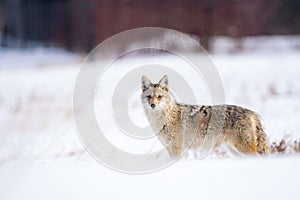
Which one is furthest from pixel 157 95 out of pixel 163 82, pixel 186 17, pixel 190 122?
pixel 186 17

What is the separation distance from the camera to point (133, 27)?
25016mm

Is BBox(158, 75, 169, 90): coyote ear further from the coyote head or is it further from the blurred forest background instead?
the blurred forest background

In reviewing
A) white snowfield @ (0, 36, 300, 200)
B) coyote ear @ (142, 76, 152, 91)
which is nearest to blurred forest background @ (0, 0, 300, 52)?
white snowfield @ (0, 36, 300, 200)

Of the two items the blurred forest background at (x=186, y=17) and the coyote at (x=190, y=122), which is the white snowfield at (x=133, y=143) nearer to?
the coyote at (x=190, y=122)

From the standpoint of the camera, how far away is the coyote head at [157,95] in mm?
7547

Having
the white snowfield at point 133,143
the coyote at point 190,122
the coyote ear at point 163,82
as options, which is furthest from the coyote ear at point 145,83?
the white snowfield at point 133,143

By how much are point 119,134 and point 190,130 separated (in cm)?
237

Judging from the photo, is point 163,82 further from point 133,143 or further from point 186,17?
point 186,17

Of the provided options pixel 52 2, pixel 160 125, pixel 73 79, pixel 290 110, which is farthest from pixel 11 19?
pixel 160 125

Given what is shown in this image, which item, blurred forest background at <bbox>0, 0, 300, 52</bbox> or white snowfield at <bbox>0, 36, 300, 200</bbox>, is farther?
blurred forest background at <bbox>0, 0, 300, 52</bbox>

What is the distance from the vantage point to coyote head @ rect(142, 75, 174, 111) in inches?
297

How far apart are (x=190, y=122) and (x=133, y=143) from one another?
1.66 m

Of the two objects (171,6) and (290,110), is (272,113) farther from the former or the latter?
(171,6)

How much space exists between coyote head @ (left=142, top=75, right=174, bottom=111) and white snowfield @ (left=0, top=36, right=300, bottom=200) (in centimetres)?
91
